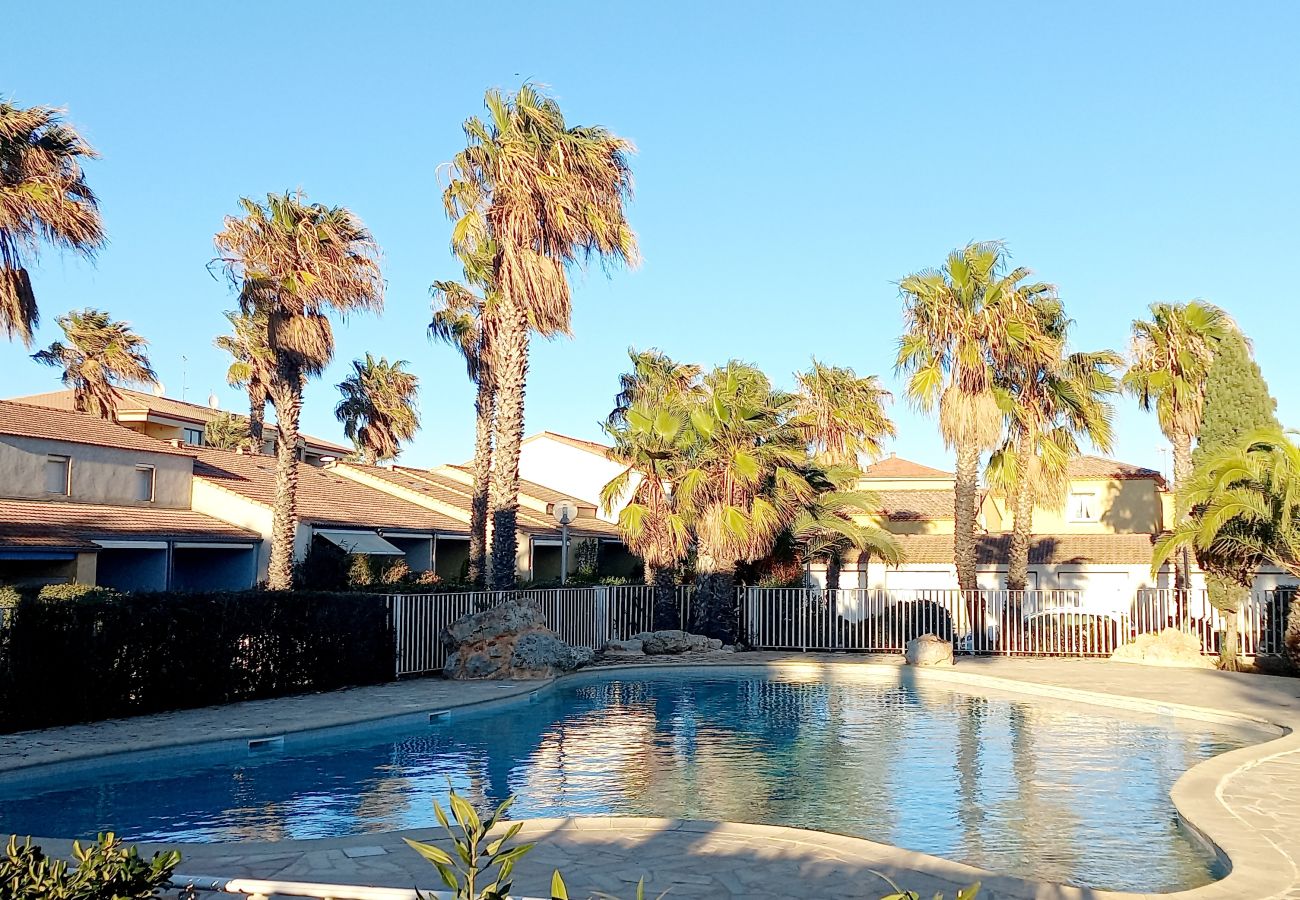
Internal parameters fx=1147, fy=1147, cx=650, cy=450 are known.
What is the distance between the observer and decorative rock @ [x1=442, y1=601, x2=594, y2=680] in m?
20.7

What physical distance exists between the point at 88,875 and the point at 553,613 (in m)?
20.4

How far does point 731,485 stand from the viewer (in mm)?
26625

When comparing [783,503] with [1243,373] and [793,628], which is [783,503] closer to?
[793,628]

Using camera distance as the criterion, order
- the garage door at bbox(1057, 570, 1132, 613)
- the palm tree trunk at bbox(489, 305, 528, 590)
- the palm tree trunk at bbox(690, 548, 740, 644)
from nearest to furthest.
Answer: the palm tree trunk at bbox(489, 305, 528, 590) → the palm tree trunk at bbox(690, 548, 740, 644) → the garage door at bbox(1057, 570, 1132, 613)

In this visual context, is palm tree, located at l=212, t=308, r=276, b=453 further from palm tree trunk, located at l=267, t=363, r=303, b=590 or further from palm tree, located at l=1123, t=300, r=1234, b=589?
palm tree, located at l=1123, t=300, r=1234, b=589

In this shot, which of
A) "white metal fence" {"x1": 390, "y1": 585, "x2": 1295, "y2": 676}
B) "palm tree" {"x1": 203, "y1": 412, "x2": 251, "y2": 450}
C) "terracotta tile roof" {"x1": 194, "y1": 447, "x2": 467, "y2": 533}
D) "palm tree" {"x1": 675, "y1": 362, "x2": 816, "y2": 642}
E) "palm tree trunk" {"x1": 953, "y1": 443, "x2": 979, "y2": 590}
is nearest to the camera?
"white metal fence" {"x1": 390, "y1": 585, "x2": 1295, "y2": 676}

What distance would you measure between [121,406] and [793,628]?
→ 32502 mm

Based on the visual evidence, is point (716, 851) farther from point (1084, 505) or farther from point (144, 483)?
point (1084, 505)

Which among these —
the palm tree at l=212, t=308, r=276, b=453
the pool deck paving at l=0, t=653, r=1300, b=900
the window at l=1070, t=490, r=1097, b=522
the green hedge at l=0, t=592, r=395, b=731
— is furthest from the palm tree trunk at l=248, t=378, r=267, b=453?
the window at l=1070, t=490, r=1097, b=522

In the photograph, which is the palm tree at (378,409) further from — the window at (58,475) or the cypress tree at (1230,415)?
the cypress tree at (1230,415)

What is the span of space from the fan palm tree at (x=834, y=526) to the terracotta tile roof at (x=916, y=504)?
1589cm

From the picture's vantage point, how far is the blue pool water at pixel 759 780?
10016mm

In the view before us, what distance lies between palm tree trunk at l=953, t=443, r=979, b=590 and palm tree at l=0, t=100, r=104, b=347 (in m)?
19.2

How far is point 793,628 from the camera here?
1126 inches
